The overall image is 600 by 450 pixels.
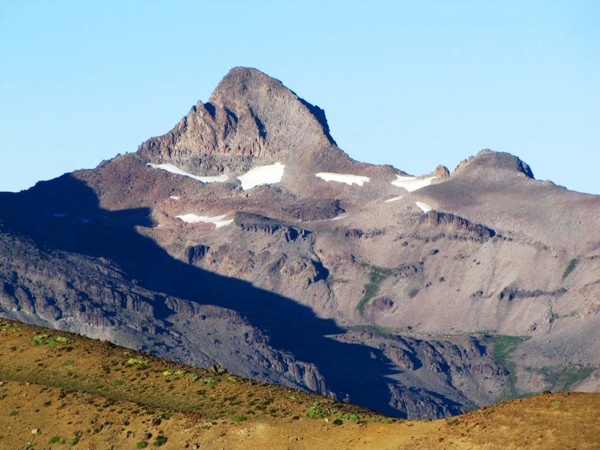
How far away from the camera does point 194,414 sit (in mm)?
81688

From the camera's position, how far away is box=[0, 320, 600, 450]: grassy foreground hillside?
71.3m

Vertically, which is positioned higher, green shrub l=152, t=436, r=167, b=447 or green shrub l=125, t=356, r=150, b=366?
green shrub l=125, t=356, r=150, b=366

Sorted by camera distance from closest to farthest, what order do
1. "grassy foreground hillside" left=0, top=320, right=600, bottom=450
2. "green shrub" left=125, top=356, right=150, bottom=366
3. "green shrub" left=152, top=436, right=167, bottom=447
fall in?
1. "grassy foreground hillside" left=0, top=320, right=600, bottom=450
2. "green shrub" left=152, top=436, right=167, bottom=447
3. "green shrub" left=125, top=356, right=150, bottom=366

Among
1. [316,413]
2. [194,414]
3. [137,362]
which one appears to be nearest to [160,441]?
[194,414]

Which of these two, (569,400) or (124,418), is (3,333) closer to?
(124,418)

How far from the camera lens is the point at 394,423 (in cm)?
7669

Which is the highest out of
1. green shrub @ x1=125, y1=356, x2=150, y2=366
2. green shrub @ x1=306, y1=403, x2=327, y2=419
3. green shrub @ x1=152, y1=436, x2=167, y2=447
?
green shrub @ x1=125, y1=356, x2=150, y2=366

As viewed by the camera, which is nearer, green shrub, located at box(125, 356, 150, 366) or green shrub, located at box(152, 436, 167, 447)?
green shrub, located at box(152, 436, 167, 447)

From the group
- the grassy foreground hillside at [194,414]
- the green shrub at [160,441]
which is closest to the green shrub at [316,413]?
the grassy foreground hillside at [194,414]

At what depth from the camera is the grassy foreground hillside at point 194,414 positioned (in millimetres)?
71312

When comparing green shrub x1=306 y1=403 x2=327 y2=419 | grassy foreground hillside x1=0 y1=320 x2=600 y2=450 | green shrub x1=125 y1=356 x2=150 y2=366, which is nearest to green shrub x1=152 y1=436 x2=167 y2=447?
grassy foreground hillside x1=0 y1=320 x2=600 y2=450

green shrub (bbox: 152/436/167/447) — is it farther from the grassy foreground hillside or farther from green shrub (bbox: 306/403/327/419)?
green shrub (bbox: 306/403/327/419)

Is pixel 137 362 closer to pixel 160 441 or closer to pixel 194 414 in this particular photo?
pixel 194 414

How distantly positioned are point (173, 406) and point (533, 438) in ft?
76.7
